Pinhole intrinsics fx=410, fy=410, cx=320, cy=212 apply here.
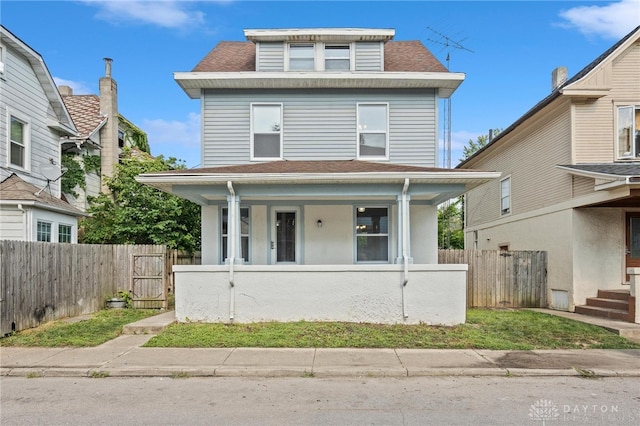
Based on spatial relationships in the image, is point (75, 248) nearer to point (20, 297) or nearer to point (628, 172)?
point (20, 297)

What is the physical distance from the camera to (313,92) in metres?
12.0

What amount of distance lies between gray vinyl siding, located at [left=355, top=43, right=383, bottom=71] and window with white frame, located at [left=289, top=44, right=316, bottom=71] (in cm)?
137

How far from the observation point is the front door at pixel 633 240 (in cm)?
1106

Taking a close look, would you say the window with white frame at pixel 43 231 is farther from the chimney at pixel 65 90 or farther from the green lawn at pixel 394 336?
the chimney at pixel 65 90

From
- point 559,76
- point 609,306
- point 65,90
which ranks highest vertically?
point 65,90

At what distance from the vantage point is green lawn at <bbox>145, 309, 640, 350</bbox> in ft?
23.7

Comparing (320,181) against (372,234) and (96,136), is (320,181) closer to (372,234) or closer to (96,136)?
(372,234)

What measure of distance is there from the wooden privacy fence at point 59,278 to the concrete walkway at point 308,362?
1.41m

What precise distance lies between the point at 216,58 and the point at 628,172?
461 inches

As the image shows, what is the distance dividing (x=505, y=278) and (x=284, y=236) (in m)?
6.46

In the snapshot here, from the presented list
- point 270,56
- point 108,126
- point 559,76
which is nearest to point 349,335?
point 270,56

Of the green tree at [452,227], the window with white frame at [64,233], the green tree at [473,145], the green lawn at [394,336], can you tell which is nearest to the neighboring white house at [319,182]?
the green lawn at [394,336]

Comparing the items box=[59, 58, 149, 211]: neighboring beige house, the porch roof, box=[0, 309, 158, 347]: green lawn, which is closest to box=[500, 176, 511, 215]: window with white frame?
the porch roof

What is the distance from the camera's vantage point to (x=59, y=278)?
9.54m
